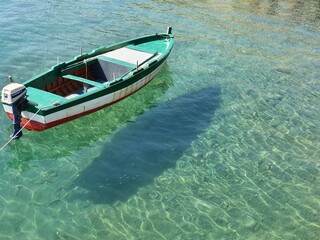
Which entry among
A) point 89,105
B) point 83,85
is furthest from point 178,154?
point 83,85

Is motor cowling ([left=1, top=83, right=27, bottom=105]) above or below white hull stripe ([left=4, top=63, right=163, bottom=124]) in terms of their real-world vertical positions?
above

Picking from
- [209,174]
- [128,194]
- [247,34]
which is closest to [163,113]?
[209,174]

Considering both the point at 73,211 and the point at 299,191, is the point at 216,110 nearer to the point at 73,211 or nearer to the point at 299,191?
the point at 299,191

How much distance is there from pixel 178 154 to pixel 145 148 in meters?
1.39

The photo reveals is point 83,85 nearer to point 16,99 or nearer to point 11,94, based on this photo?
point 16,99

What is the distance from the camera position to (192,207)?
1133 cm

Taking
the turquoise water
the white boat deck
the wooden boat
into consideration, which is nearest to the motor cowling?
the wooden boat

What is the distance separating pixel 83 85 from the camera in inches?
635

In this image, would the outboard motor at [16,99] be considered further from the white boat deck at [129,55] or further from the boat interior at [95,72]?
the white boat deck at [129,55]

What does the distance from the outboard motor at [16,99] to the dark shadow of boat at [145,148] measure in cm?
293

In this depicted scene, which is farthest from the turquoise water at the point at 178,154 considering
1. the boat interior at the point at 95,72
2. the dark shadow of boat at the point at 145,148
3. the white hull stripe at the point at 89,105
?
the boat interior at the point at 95,72

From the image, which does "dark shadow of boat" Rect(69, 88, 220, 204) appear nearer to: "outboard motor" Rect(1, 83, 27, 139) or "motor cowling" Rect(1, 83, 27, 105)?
"outboard motor" Rect(1, 83, 27, 139)

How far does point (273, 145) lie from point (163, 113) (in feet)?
17.4

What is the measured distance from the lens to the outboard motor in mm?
11148
